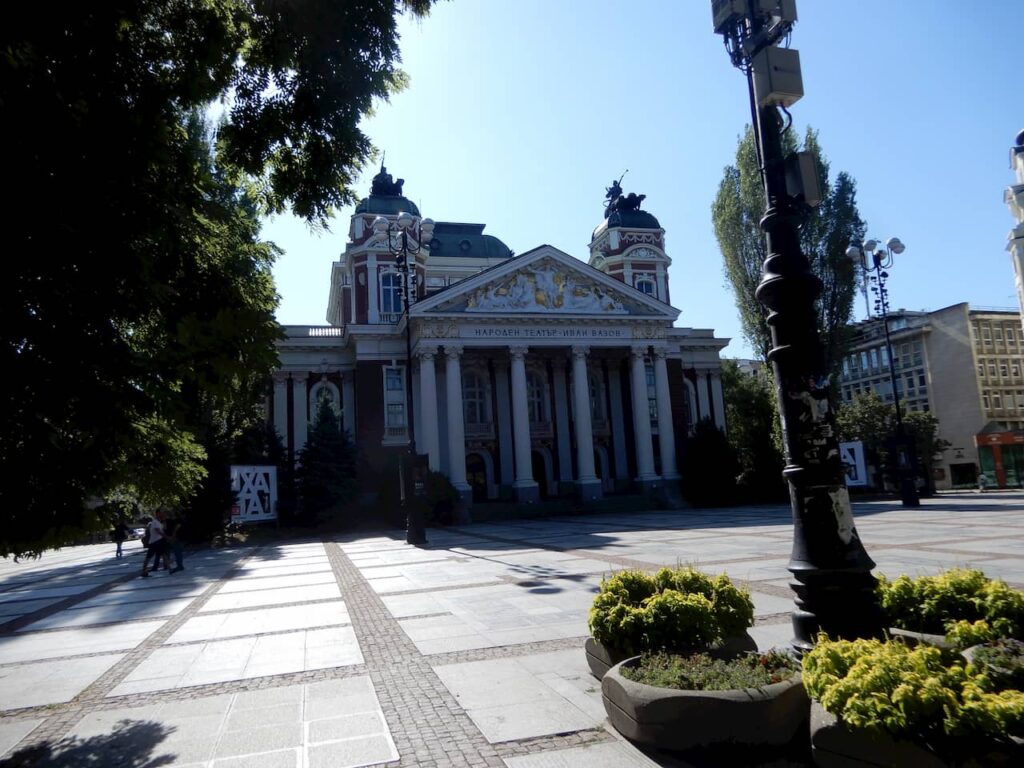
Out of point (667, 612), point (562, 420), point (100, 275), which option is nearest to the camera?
point (100, 275)

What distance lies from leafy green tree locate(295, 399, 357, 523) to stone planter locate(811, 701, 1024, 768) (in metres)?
30.6

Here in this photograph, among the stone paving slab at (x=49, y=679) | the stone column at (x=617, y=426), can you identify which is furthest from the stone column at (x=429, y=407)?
the stone paving slab at (x=49, y=679)

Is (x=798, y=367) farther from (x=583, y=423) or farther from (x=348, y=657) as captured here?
(x=583, y=423)

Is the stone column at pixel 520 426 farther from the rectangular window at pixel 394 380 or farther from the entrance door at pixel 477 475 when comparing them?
the rectangular window at pixel 394 380

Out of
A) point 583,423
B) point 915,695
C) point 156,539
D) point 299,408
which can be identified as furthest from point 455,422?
point 915,695

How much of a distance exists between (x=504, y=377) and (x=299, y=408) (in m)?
11.9

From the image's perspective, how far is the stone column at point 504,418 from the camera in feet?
131

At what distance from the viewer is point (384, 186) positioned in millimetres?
50688

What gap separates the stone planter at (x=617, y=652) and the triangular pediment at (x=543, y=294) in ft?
101

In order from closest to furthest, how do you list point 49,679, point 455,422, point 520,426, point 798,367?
point 798,367 < point 49,679 < point 455,422 < point 520,426

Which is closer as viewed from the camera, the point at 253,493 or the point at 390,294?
the point at 253,493

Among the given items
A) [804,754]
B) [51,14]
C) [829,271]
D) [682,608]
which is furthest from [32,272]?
[829,271]

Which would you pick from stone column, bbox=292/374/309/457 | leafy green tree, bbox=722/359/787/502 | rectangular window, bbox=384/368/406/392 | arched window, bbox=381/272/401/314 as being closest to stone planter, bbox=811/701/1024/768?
leafy green tree, bbox=722/359/787/502

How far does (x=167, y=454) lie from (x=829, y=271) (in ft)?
114
